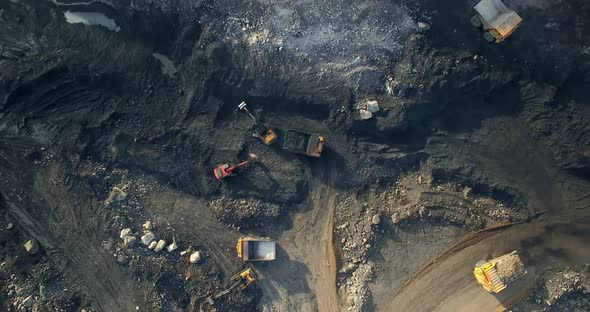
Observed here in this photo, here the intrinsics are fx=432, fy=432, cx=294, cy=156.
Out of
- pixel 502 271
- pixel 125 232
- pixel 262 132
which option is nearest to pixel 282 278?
pixel 262 132

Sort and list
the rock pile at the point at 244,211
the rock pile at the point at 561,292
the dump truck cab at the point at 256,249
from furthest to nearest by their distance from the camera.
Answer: the rock pile at the point at 244,211
the dump truck cab at the point at 256,249
the rock pile at the point at 561,292

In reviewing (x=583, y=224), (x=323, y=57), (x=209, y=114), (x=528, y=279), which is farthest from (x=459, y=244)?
(x=209, y=114)

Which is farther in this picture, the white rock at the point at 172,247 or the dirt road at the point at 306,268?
the dirt road at the point at 306,268

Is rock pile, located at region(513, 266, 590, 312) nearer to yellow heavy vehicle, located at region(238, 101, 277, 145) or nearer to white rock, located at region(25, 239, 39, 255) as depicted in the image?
yellow heavy vehicle, located at region(238, 101, 277, 145)

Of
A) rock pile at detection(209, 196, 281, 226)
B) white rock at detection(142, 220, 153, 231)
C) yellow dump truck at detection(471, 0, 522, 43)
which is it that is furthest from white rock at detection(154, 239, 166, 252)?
yellow dump truck at detection(471, 0, 522, 43)

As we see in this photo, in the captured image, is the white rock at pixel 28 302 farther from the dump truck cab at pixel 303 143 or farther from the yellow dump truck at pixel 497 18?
the yellow dump truck at pixel 497 18

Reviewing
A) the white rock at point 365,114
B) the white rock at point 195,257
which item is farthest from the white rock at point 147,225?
the white rock at point 365,114

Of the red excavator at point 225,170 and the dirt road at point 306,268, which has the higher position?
the red excavator at point 225,170
